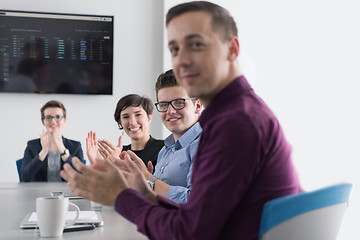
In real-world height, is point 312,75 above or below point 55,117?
above

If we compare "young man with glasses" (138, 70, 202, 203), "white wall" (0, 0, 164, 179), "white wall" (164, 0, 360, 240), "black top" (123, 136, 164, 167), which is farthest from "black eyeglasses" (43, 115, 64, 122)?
"young man with glasses" (138, 70, 202, 203)

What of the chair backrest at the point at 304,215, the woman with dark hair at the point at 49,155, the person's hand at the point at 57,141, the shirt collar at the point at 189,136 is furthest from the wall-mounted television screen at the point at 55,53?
the chair backrest at the point at 304,215

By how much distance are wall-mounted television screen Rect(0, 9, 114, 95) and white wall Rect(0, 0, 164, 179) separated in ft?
0.30

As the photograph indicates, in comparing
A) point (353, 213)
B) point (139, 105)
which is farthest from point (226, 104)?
point (353, 213)

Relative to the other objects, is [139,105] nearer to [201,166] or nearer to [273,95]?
[273,95]

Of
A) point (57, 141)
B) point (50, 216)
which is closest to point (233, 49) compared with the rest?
point (50, 216)

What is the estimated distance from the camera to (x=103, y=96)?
4551 mm

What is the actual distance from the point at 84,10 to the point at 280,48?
6.78 feet

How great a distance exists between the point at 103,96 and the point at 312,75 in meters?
2.11

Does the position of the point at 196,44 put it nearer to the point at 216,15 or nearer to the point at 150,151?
the point at 216,15

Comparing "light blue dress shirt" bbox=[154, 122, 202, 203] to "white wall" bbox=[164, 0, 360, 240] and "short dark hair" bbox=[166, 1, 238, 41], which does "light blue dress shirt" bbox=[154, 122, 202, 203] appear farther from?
"white wall" bbox=[164, 0, 360, 240]

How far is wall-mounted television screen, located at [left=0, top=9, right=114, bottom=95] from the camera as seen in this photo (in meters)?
4.32

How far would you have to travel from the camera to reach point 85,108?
4.51m

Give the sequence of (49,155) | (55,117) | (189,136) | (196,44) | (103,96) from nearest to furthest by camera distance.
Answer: (196,44)
(189,136)
(49,155)
(55,117)
(103,96)
